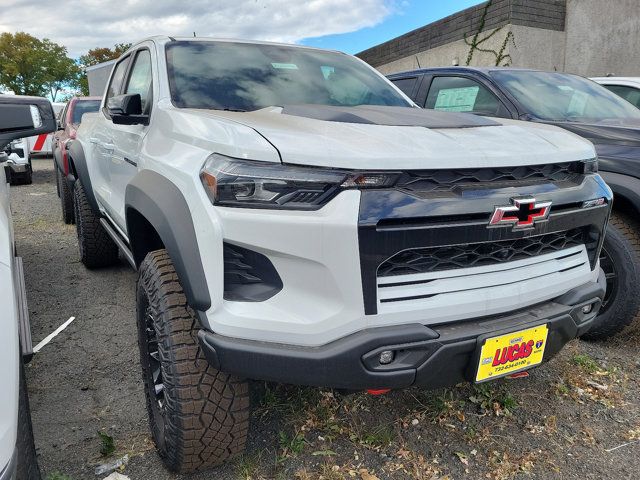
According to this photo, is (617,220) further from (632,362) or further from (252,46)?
(252,46)

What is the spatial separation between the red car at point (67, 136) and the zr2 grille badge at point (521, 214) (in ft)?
15.2

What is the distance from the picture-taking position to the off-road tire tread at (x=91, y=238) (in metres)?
4.21

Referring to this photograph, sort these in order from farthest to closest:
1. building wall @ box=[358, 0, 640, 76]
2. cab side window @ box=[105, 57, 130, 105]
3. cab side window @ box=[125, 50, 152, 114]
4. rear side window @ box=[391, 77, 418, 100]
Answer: building wall @ box=[358, 0, 640, 76] < rear side window @ box=[391, 77, 418, 100] < cab side window @ box=[105, 57, 130, 105] < cab side window @ box=[125, 50, 152, 114]

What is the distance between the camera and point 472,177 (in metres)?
1.75

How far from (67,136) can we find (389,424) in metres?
5.55

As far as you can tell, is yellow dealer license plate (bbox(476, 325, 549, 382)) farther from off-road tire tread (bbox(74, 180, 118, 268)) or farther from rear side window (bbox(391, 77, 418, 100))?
off-road tire tread (bbox(74, 180, 118, 268))

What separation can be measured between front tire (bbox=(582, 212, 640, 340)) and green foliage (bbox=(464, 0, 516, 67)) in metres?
8.99

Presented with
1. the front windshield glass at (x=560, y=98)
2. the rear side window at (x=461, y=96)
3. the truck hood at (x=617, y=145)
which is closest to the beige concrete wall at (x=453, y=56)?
the rear side window at (x=461, y=96)

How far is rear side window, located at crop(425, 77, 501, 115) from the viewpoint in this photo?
12.7ft

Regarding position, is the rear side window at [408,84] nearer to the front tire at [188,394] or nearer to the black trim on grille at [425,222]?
the black trim on grille at [425,222]

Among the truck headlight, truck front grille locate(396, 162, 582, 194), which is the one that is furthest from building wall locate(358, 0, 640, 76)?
the truck headlight

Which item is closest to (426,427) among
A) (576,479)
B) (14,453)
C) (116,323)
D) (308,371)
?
(576,479)

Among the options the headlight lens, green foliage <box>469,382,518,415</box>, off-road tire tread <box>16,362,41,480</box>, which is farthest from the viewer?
green foliage <box>469,382,518,415</box>

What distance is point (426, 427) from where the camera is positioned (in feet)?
7.68
